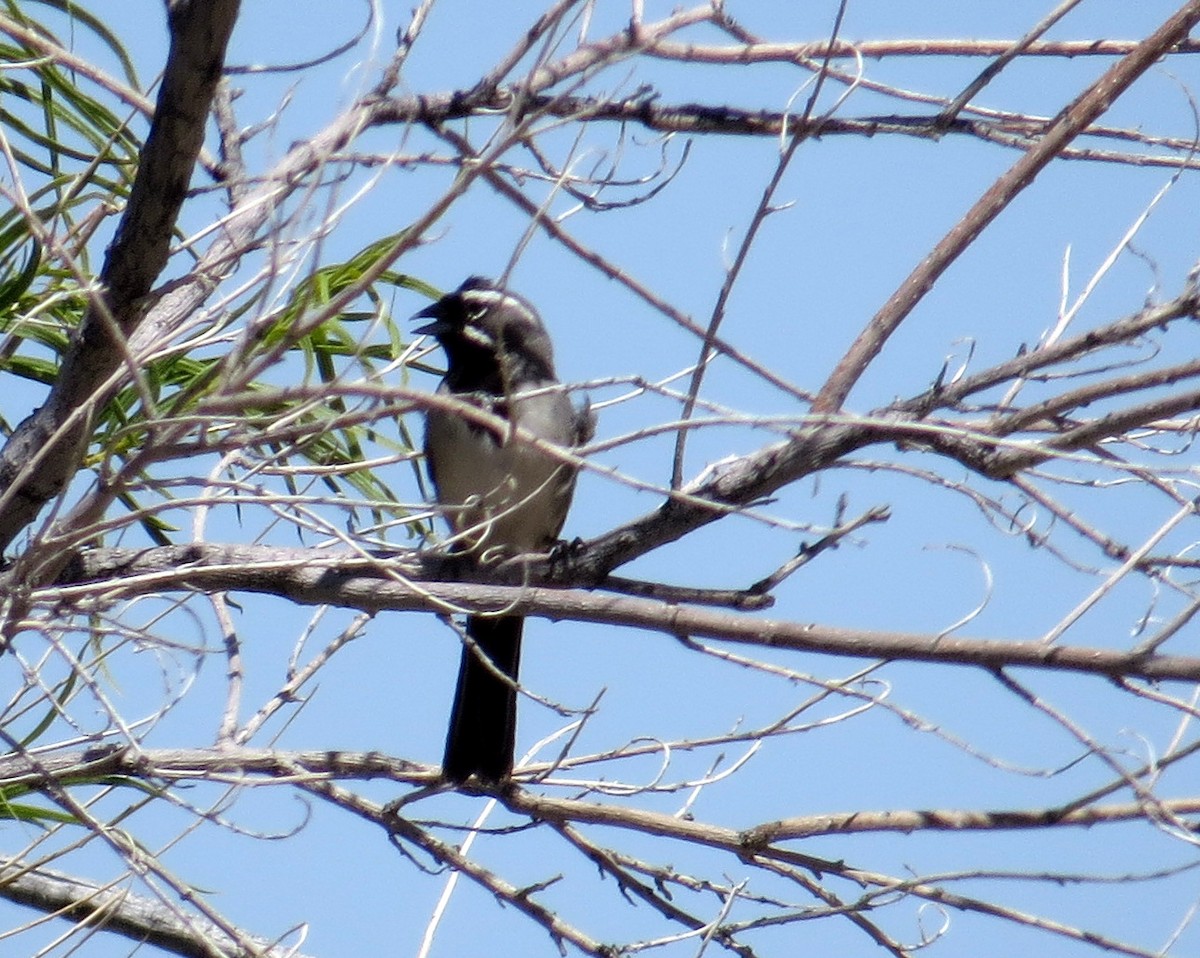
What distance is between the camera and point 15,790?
2859 millimetres

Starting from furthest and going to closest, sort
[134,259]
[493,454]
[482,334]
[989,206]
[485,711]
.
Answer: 1. [482,334]
2. [493,454]
3. [485,711]
4. [989,206]
5. [134,259]

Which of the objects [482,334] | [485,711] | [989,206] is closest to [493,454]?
[482,334]

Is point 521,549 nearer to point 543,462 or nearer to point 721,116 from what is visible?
point 543,462

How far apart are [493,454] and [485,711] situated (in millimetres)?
730

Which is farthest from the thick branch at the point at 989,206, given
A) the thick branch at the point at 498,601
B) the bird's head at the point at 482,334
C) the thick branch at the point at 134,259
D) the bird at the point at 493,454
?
the bird's head at the point at 482,334

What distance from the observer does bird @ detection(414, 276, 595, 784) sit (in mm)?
3861

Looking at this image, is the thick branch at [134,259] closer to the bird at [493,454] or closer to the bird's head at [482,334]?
the bird at [493,454]

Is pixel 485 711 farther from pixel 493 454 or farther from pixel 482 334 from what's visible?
pixel 482 334

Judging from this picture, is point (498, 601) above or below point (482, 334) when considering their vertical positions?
below

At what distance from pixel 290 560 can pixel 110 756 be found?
1.49ft

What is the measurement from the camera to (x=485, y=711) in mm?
3764

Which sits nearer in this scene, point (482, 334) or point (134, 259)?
point (134, 259)

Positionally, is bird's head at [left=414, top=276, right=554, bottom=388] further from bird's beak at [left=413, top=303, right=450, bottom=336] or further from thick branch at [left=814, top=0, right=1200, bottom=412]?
thick branch at [left=814, top=0, right=1200, bottom=412]

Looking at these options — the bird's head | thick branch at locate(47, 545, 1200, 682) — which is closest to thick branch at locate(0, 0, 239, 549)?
thick branch at locate(47, 545, 1200, 682)
